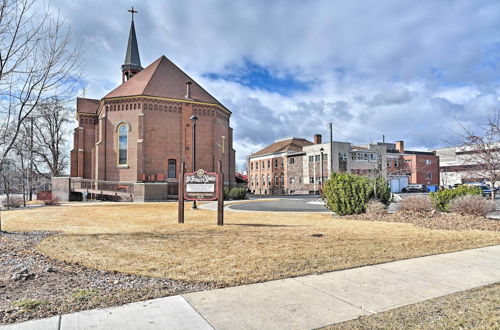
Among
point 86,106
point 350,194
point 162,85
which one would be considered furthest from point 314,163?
point 350,194

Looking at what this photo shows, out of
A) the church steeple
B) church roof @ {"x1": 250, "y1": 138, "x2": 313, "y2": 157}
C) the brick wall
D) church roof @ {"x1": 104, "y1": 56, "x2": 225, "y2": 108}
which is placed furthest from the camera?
church roof @ {"x1": 250, "y1": 138, "x2": 313, "y2": 157}

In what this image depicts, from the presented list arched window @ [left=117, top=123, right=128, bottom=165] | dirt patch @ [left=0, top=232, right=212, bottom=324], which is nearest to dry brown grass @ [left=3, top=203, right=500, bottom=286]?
dirt patch @ [left=0, top=232, right=212, bottom=324]

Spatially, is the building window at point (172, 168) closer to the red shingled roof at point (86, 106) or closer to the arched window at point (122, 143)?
the arched window at point (122, 143)

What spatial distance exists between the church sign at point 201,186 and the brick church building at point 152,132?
76.4 ft

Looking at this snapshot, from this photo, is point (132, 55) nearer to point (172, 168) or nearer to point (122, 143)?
point (122, 143)

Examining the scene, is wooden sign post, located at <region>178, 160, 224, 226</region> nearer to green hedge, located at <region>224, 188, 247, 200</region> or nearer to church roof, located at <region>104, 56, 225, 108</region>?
green hedge, located at <region>224, 188, 247, 200</region>

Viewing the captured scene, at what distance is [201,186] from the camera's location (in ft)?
48.6

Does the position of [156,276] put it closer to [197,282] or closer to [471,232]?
[197,282]

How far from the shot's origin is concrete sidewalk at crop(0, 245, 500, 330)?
4.01 m

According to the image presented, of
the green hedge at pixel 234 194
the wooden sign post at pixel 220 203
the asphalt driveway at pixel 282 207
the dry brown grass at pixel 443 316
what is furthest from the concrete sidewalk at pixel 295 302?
the green hedge at pixel 234 194

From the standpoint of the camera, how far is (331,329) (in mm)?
3854

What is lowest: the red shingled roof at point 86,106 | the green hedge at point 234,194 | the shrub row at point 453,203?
the green hedge at point 234,194

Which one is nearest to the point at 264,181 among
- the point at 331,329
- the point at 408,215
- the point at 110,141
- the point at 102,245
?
the point at 110,141

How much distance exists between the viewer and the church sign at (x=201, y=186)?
1473 cm
